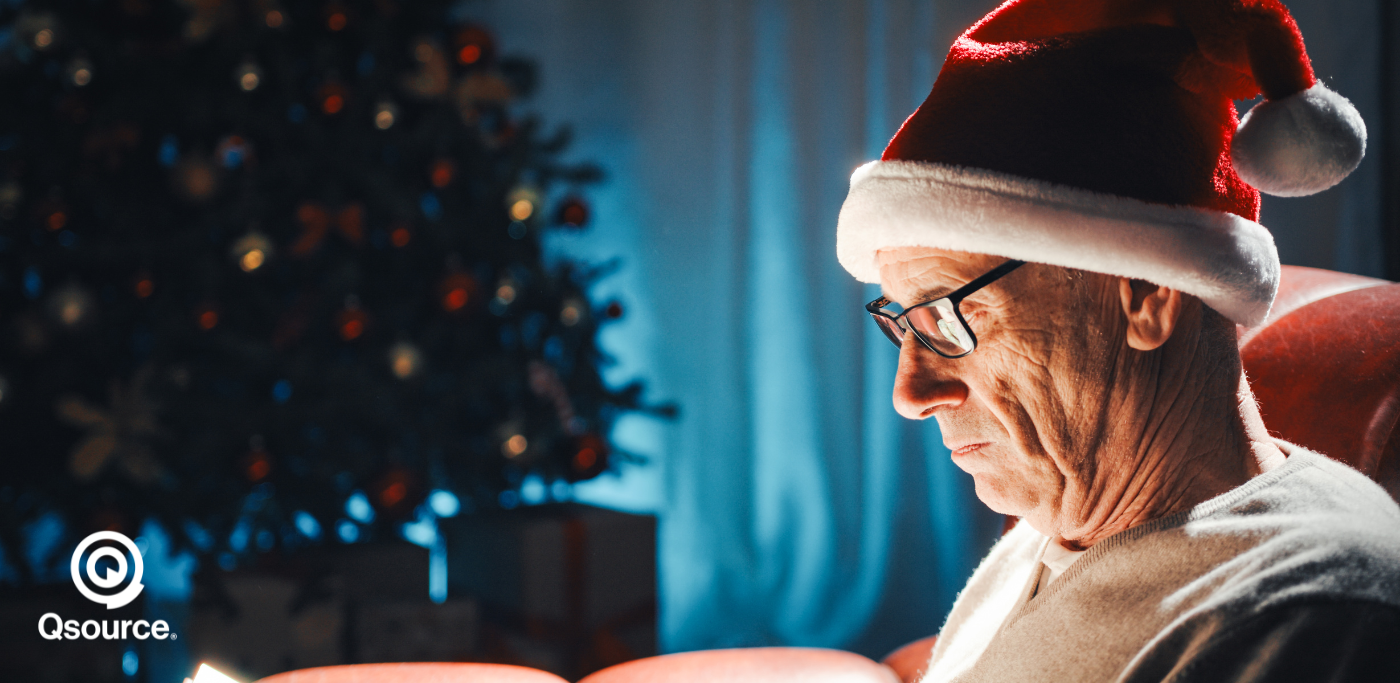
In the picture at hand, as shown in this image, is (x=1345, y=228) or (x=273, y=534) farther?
(x=1345, y=228)

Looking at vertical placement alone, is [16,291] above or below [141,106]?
below

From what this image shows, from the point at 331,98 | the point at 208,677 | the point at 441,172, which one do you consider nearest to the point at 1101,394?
the point at 208,677

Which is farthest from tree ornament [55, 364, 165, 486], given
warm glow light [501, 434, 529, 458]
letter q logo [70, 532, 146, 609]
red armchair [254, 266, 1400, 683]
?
red armchair [254, 266, 1400, 683]

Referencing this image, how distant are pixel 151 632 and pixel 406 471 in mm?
883

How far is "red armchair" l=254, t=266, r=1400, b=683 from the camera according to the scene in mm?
830

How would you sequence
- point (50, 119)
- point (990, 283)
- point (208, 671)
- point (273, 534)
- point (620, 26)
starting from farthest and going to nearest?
point (620, 26), point (273, 534), point (50, 119), point (208, 671), point (990, 283)

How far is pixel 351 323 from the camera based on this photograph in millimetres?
2078

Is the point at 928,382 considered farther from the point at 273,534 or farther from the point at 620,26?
the point at 620,26

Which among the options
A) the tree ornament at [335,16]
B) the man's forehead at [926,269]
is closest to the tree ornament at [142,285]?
the tree ornament at [335,16]

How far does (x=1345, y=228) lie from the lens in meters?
2.38

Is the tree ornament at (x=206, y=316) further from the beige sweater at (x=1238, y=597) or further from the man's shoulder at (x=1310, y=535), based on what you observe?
the man's shoulder at (x=1310, y=535)

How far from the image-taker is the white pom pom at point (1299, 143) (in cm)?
58

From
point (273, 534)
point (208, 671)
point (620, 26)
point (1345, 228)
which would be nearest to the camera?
point (208, 671)

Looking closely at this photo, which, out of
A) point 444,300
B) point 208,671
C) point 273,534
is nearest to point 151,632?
point 273,534
